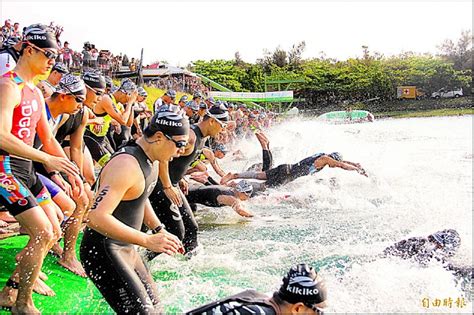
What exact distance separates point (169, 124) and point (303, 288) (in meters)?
1.54

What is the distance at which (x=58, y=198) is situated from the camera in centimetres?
448

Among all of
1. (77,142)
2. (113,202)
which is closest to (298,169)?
(77,142)

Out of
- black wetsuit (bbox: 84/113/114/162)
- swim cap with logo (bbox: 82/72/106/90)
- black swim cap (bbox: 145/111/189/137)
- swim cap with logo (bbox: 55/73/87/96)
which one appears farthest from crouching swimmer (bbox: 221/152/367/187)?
black swim cap (bbox: 145/111/189/137)

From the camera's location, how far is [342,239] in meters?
6.89

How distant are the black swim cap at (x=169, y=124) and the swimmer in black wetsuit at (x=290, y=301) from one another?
4.50 ft

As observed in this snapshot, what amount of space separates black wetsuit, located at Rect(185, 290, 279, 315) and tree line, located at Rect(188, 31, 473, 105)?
4932 cm

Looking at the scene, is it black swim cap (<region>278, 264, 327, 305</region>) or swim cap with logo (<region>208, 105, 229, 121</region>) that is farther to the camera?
swim cap with logo (<region>208, 105, 229, 121</region>)

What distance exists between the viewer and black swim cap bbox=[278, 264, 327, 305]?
254 cm

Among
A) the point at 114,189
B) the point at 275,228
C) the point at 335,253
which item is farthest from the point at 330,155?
the point at 114,189

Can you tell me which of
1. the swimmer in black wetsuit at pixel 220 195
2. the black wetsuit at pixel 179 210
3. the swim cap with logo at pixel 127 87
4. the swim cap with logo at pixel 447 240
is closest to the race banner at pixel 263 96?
the swim cap with logo at pixel 127 87

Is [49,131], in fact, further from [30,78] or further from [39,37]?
[39,37]

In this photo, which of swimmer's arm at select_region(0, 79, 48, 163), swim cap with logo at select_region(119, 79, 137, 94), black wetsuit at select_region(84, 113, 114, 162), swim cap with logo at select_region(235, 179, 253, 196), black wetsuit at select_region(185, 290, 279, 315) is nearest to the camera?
black wetsuit at select_region(185, 290, 279, 315)

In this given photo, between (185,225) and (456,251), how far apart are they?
112 inches

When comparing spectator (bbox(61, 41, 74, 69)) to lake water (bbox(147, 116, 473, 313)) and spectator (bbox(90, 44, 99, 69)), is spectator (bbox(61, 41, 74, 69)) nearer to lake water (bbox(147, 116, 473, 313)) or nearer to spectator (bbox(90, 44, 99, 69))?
spectator (bbox(90, 44, 99, 69))
